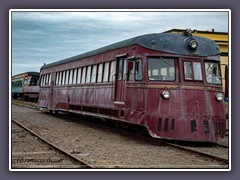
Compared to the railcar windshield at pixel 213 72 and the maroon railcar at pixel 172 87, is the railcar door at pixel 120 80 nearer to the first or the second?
the maroon railcar at pixel 172 87

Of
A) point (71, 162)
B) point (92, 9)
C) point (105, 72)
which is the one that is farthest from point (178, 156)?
point (105, 72)

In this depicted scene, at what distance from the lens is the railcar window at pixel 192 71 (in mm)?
11977

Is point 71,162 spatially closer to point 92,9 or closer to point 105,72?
point 92,9

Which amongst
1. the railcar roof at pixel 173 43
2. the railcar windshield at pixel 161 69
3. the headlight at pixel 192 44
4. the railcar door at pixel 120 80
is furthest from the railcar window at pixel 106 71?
the headlight at pixel 192 44

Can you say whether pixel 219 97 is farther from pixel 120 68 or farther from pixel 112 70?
pixel 112 70

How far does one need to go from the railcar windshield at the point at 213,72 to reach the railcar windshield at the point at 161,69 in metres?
1.05

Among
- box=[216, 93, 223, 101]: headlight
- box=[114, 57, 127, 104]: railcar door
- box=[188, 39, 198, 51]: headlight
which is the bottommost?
box=[216, 93, 223, 101]: headlight

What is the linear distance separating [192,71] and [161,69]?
34.4 inches

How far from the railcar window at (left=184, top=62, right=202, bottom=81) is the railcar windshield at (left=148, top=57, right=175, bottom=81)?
372 mm

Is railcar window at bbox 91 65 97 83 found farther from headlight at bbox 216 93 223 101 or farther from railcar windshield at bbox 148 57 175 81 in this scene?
headlight at bbox 216 93 223 101

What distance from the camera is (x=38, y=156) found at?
10.2m

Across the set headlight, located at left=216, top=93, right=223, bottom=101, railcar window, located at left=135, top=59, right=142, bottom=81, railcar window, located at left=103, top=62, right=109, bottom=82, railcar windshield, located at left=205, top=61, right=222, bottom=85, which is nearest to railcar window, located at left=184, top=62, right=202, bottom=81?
railcar windshield, located at left=205, top=61, right=222, bottom=85

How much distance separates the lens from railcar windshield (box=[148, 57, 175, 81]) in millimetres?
11953
